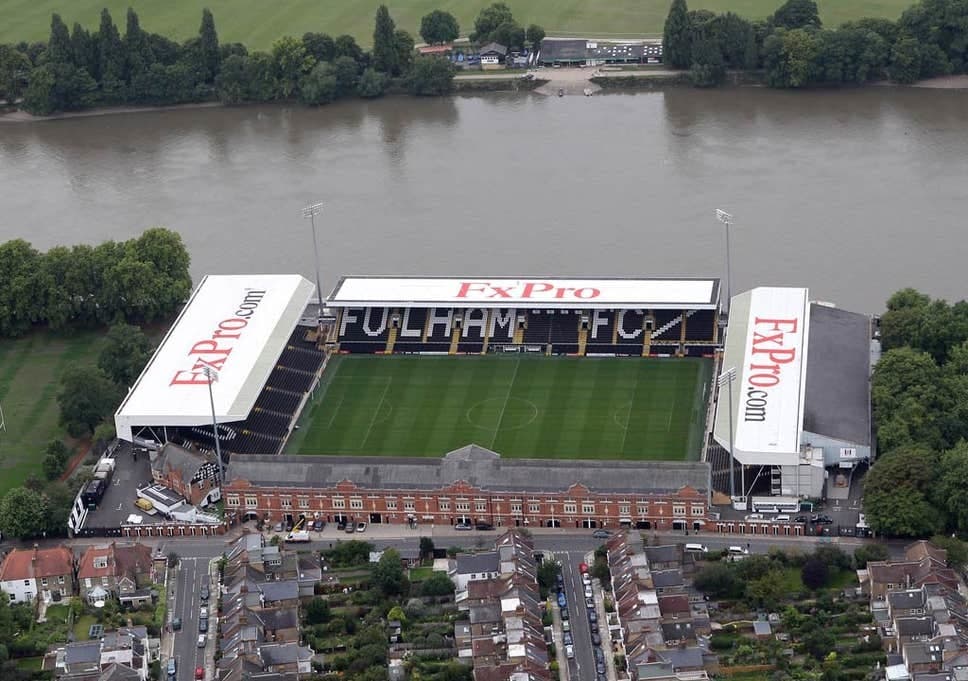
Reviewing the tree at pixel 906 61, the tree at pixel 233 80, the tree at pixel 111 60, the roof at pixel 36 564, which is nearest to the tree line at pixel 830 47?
the tree at pixel 906 61

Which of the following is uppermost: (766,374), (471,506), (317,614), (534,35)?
(534,35)

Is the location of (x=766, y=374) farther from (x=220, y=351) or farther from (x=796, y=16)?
(x=796, y=16)

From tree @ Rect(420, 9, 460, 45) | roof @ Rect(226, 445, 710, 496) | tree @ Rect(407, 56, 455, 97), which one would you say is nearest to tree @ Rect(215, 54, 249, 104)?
tree @ Rect(407, 56, 455, 97)

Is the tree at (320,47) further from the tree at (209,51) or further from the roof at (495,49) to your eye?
the roof at (495,49)

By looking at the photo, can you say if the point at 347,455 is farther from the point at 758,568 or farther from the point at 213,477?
the point at 758,568

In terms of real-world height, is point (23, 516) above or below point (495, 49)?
below

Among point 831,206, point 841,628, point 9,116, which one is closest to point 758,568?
point 841,628

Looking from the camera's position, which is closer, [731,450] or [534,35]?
[731,450]

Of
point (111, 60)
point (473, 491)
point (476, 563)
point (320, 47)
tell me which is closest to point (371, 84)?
point (320, 47)
